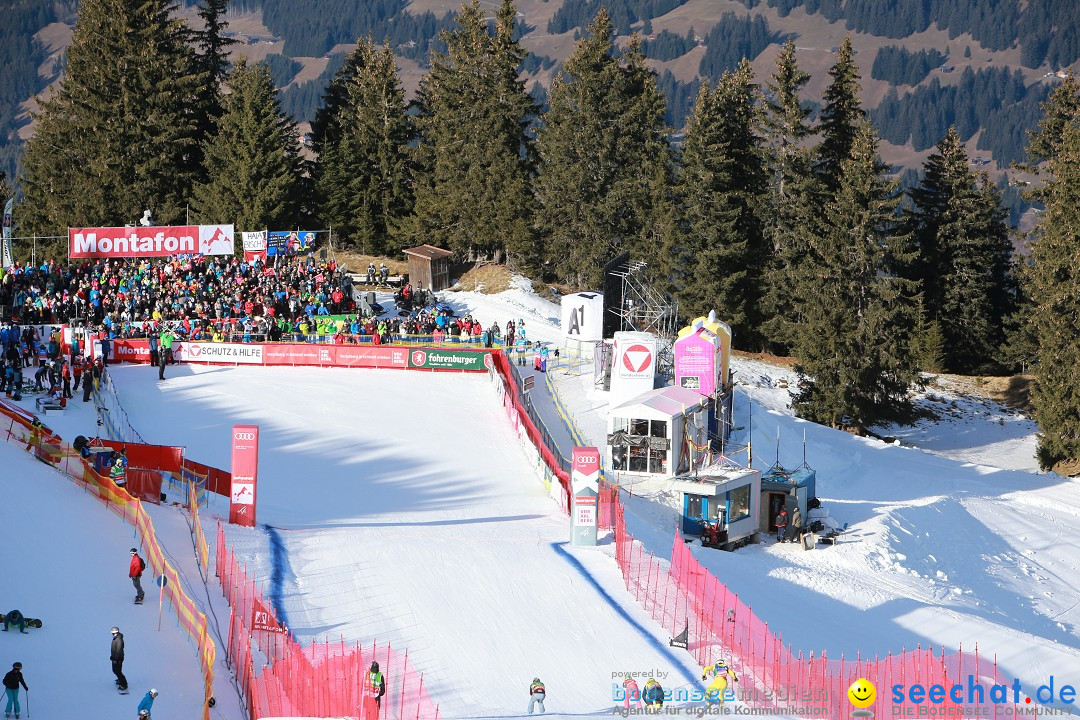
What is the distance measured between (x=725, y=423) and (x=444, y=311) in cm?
1363

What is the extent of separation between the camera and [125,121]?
6203cm

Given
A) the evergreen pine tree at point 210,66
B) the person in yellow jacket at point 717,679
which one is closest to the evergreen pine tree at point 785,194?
the evergreen pine tree at point 210,66

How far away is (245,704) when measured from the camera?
21.2 metres

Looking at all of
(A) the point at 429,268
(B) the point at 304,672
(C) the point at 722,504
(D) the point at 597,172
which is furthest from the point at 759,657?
(D) the point at 597,172

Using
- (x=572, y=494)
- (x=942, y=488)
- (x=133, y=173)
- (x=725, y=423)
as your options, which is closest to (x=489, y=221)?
(x=133, y=173)

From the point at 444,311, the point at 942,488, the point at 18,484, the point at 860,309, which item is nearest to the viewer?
the point at 18,484

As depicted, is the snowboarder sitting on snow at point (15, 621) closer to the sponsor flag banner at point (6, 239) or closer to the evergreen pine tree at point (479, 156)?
the sponsor flag banner at point (6, 239)

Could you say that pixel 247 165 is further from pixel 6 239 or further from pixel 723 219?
pixel 723 219

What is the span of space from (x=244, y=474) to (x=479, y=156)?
35087mm

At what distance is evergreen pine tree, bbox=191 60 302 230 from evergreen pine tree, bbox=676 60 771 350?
18.6 metres

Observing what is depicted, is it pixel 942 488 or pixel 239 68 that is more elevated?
pixel 239 68

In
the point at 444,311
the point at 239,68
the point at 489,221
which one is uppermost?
the point at 239,68

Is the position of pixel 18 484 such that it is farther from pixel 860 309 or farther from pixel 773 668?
pixel 860 309

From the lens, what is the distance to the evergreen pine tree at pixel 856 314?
5450cm
